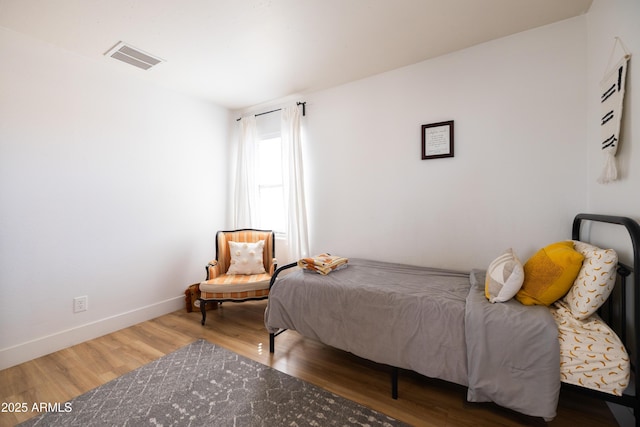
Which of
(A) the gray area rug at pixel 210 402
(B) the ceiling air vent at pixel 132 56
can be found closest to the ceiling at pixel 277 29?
(B) the ceiling air vent at pixel 132 56

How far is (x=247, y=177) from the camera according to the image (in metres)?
3.80

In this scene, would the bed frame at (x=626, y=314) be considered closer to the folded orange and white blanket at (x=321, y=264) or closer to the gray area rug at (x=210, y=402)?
the gray area rug at (x=210, y=402)

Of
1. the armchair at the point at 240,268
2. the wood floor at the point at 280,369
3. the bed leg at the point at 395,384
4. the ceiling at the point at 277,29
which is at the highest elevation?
the ceiling at the point at 277,29

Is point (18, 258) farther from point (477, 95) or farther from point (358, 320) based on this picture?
point (477, 95)

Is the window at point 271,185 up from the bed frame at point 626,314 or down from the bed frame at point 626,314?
up

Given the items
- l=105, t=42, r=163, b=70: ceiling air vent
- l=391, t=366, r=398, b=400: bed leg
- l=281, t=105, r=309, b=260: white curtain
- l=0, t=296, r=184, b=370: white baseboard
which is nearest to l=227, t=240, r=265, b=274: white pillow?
l=281, t=105, r=309, b=260: white curtain

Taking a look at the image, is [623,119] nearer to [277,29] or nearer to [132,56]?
[277,29]

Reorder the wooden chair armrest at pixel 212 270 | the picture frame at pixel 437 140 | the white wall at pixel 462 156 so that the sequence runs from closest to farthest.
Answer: the white wall at pixel 462 156
the picture frame at pixel 437 140
the wooden chair armrest at pixel 212 270

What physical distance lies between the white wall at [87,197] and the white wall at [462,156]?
1.74m

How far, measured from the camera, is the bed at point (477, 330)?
1291mm

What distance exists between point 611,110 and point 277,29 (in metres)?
2.27

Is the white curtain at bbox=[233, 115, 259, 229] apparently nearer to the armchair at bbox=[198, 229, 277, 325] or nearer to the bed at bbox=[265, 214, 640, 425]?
the armchair at bbox=[198, 229, 277, 325]

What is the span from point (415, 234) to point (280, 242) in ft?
5.78

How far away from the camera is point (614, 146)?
60.4 inches
